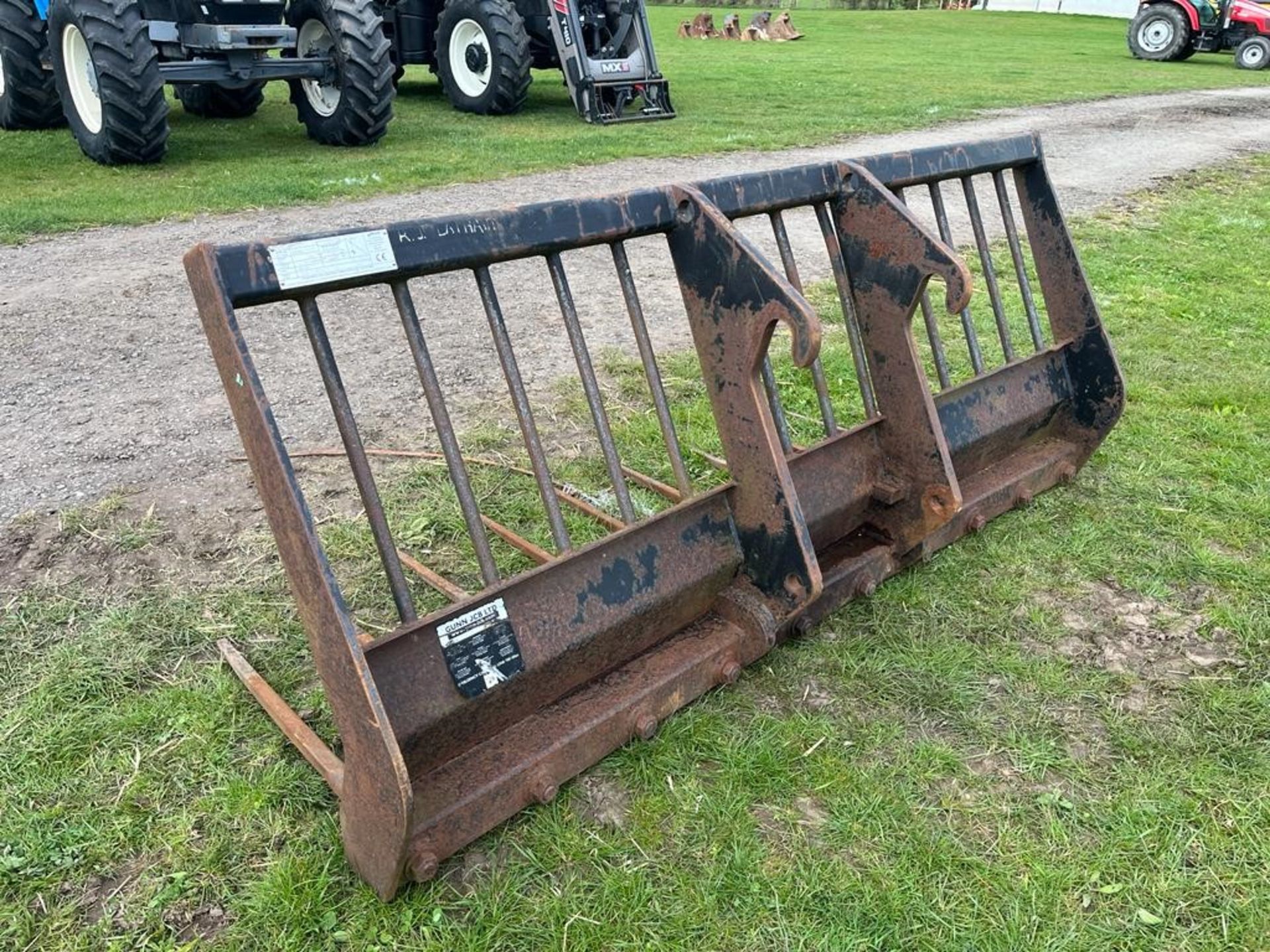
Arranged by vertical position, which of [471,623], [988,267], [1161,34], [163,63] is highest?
[163,63]

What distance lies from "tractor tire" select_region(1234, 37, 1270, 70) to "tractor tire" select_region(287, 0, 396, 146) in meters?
21.5

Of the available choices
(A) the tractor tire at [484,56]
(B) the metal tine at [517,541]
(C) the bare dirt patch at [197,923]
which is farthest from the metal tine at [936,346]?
(A) the tractor tire at [484,56]

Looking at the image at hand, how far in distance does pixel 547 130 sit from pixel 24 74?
17.6ft

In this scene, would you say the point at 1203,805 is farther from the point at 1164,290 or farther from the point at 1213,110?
the point at 1213,110

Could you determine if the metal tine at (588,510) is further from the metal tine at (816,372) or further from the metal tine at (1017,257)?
the metal tine at (1017,257)

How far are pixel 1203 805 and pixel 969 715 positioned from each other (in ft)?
1.87

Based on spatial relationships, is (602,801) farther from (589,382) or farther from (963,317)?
(963,317)

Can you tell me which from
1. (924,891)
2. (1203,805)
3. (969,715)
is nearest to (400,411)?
(969,715)

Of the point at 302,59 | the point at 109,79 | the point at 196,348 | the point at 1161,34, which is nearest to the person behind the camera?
the point at 196,348

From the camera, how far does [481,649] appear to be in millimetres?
2217

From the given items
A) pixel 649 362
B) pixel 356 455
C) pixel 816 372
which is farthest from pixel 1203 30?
pixel 356 455

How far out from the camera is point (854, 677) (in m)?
2.78

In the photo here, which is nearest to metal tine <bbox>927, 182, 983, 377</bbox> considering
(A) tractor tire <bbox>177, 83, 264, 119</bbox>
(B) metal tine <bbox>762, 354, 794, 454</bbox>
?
(B) metal tine <bbox>762, 354, 794, 454</bbox>

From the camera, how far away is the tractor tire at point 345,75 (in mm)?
9188
